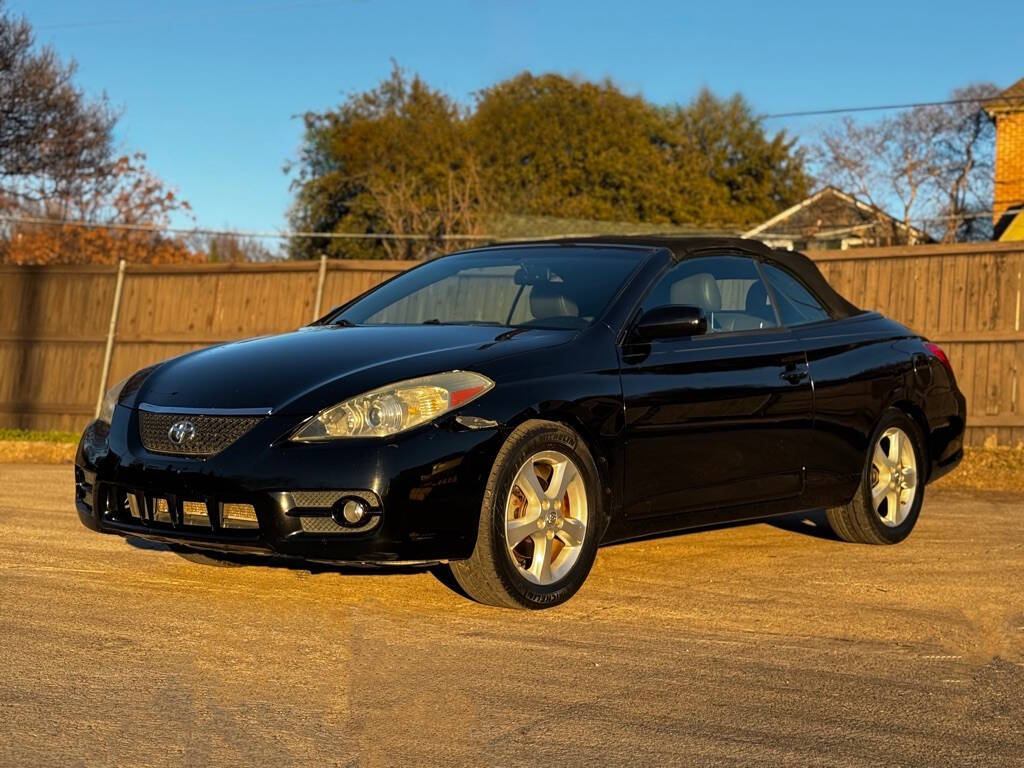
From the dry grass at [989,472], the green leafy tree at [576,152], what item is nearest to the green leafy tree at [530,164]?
the green leafy tree at [576,152]

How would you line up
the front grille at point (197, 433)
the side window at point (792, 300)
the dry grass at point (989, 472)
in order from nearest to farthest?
the front grille at point (197, 433), the side window at point (792, 300), the dry grass at point (989, 472)

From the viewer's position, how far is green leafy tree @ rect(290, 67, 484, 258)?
43.8 m

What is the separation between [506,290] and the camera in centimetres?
713

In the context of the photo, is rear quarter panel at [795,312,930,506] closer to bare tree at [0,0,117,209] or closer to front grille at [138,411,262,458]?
front grille at [138,411,262,458]

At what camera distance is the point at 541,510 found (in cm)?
591

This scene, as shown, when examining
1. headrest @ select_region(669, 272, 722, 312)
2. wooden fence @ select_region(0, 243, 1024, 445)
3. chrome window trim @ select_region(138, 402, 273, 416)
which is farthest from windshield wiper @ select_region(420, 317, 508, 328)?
wooden fence @ select_region(0, 243, 1024, 445)

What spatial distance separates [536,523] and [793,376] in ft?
6.28

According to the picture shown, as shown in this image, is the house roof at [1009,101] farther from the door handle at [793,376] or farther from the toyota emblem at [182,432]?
the toyota emblem at [182,432]

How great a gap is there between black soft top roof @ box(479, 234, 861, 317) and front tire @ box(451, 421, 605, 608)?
1548 mm

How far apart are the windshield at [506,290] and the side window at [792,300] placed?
0.94 metres

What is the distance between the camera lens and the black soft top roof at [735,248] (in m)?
7.25

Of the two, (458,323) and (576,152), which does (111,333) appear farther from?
(576,152)

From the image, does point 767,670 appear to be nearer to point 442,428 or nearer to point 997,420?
point 442,428

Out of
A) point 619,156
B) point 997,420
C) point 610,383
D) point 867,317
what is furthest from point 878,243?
point 610,383
